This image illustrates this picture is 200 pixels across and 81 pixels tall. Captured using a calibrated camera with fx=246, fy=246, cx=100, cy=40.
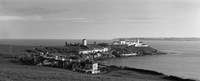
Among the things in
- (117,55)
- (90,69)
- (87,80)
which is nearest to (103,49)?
(117,55)

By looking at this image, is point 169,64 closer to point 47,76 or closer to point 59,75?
point 59,75

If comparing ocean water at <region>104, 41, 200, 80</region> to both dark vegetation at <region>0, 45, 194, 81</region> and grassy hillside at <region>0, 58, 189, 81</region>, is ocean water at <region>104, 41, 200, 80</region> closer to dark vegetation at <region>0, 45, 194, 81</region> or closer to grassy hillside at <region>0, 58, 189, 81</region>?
dark vegetation at <region>0, 45, 194, 81</region>

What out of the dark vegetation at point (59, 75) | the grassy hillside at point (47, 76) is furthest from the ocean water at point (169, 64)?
the grassy hillside at point (47, 76)

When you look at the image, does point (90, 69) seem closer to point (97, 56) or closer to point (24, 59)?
point (24, 59)

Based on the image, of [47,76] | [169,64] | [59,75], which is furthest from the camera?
[169,64]

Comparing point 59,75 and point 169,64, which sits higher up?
point 59,75

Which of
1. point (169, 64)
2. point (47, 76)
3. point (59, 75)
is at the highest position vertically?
point (47, 76)

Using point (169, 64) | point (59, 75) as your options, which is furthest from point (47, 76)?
point (169, 64)

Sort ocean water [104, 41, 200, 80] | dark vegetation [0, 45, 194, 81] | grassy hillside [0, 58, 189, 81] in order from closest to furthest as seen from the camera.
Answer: grassy hillside [0, 58, 189, 81] → dark vegetation [0, 45, 194, 81] → ocean water [104, 41, 200, 80]

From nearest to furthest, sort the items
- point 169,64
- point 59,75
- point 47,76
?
point 47,76 → point 59,75 → point 169,64

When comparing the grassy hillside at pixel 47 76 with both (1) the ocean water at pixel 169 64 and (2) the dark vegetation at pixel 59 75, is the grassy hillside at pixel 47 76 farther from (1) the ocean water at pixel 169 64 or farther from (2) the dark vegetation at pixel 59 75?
(1) the ocean water at pixel 169 64

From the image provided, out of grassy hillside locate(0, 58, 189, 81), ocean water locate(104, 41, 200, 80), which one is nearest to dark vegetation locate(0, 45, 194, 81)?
grassy hillside locate(0, 58, 189, 81)

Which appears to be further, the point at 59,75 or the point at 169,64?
the point at 169,64
